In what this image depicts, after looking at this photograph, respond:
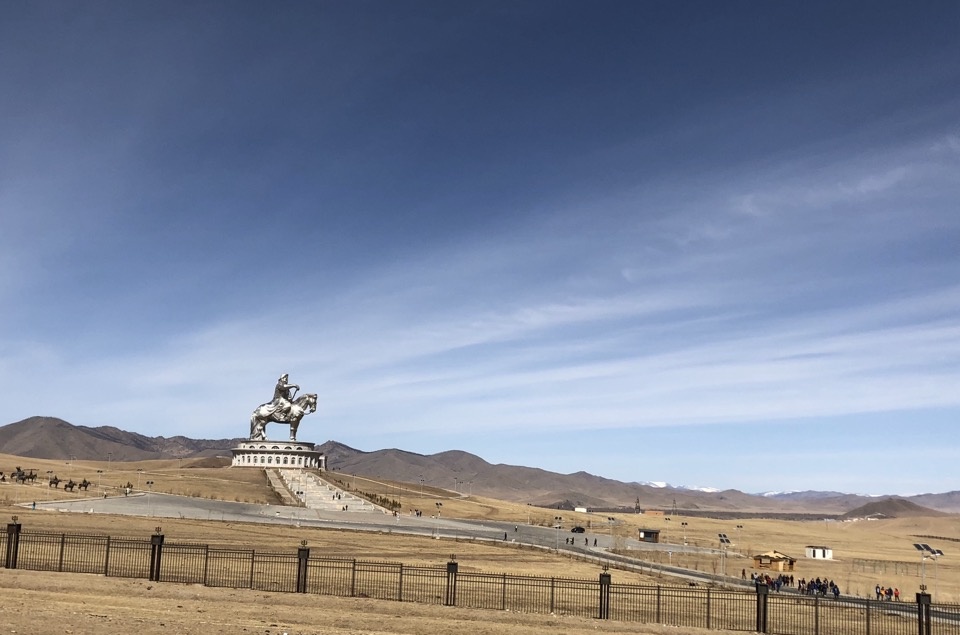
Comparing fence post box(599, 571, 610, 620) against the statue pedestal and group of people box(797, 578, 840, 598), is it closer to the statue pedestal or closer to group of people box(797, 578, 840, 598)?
group of people box(797, 578, 840, 598)

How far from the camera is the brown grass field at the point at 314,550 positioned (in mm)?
22766

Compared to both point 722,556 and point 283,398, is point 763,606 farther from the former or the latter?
point 283,398

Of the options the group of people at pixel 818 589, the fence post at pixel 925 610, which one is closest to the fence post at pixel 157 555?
the fence post at pixel 925 610

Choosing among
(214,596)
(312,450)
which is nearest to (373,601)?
(214,596)

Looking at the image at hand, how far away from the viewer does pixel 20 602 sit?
23.4 metres

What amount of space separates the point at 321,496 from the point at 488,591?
6254 centimetres

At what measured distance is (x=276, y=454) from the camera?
118 meters

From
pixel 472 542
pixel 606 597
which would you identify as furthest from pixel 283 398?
pixel 606 597

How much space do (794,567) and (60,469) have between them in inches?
3689

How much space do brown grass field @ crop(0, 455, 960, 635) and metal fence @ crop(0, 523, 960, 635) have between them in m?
1.62

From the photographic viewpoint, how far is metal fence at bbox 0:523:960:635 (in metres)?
28.6

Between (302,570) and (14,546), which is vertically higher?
(14,546)

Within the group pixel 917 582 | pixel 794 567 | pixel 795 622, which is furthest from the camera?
pixel 794 567

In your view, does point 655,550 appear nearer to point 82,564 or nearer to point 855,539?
point 82,564
